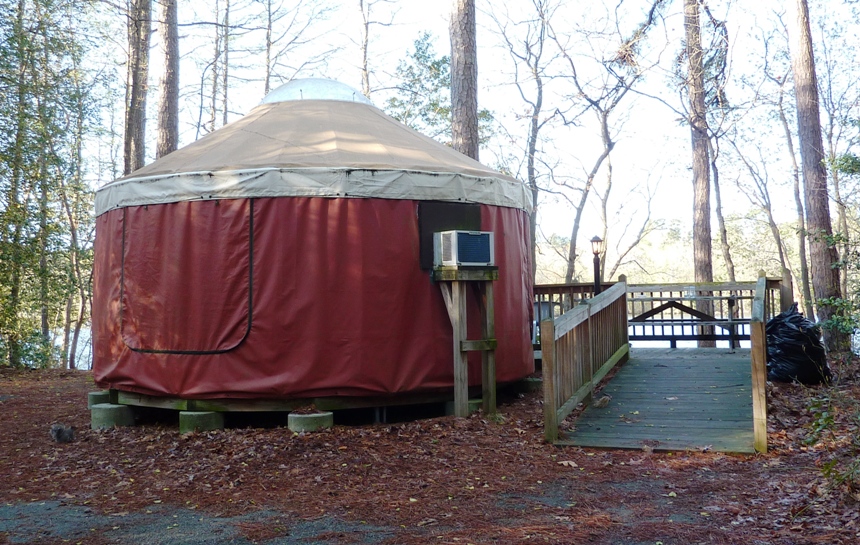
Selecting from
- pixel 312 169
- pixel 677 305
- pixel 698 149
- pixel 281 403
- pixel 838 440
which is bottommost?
pixel 838 440

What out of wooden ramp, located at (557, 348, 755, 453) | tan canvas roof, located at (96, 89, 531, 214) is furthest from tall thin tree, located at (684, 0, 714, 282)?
tan canvas roof, located at (96, 89, 531, 214)

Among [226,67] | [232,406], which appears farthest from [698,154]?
[226,67]

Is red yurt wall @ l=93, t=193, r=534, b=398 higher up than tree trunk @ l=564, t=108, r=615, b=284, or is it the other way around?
tree trunk @ l=564, t=108, r=615, b=284

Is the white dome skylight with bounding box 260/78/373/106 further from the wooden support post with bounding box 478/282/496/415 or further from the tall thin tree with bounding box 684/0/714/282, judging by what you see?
the tall thin tree with bounding box 684/0/714/282

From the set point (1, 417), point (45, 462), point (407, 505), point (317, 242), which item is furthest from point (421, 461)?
point (1, 417)

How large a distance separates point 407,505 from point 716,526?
1.47 m

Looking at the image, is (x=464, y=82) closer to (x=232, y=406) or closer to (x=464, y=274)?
(x=464, y=274)

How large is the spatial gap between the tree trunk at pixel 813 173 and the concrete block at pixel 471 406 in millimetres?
4829

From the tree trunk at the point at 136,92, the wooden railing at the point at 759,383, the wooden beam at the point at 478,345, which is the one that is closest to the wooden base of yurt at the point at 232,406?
the wooden beam at the point at 478,345

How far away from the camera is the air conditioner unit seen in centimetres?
544

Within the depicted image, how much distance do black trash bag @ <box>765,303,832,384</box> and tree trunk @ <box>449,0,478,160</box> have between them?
13.0ft

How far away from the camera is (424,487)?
4.00 meters

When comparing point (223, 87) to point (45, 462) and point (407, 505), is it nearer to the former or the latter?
point (45, 462)

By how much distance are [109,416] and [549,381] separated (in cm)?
357
